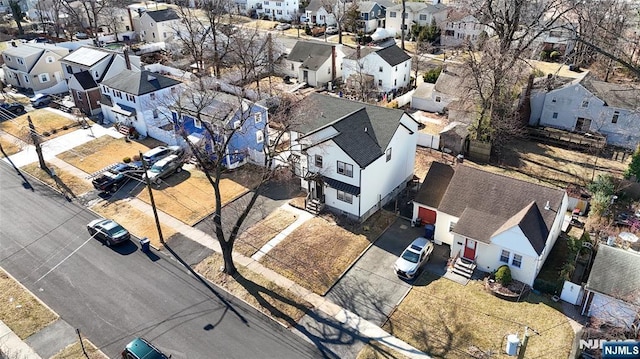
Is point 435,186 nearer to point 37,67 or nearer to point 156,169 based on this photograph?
point 156,169

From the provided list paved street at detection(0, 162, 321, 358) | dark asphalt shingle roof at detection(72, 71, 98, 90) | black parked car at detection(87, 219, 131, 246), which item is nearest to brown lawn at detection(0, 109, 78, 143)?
dark asphalt shingle roof at detection(72, 71, 98, 90)

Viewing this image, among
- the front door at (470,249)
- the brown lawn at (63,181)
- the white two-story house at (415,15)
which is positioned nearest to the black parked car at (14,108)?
the brown lawn at (63,181)

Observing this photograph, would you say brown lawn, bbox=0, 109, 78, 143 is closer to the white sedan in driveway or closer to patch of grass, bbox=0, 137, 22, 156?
patch of grass, bbox=0, 137, 22, 156

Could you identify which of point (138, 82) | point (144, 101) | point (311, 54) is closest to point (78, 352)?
point (144, 101)

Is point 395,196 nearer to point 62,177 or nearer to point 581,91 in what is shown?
point 581,91

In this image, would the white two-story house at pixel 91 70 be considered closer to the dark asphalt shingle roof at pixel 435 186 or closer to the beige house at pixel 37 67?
the beige house at pixel 37 67

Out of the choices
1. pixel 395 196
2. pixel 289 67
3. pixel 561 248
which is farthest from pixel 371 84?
pixel 561 248
